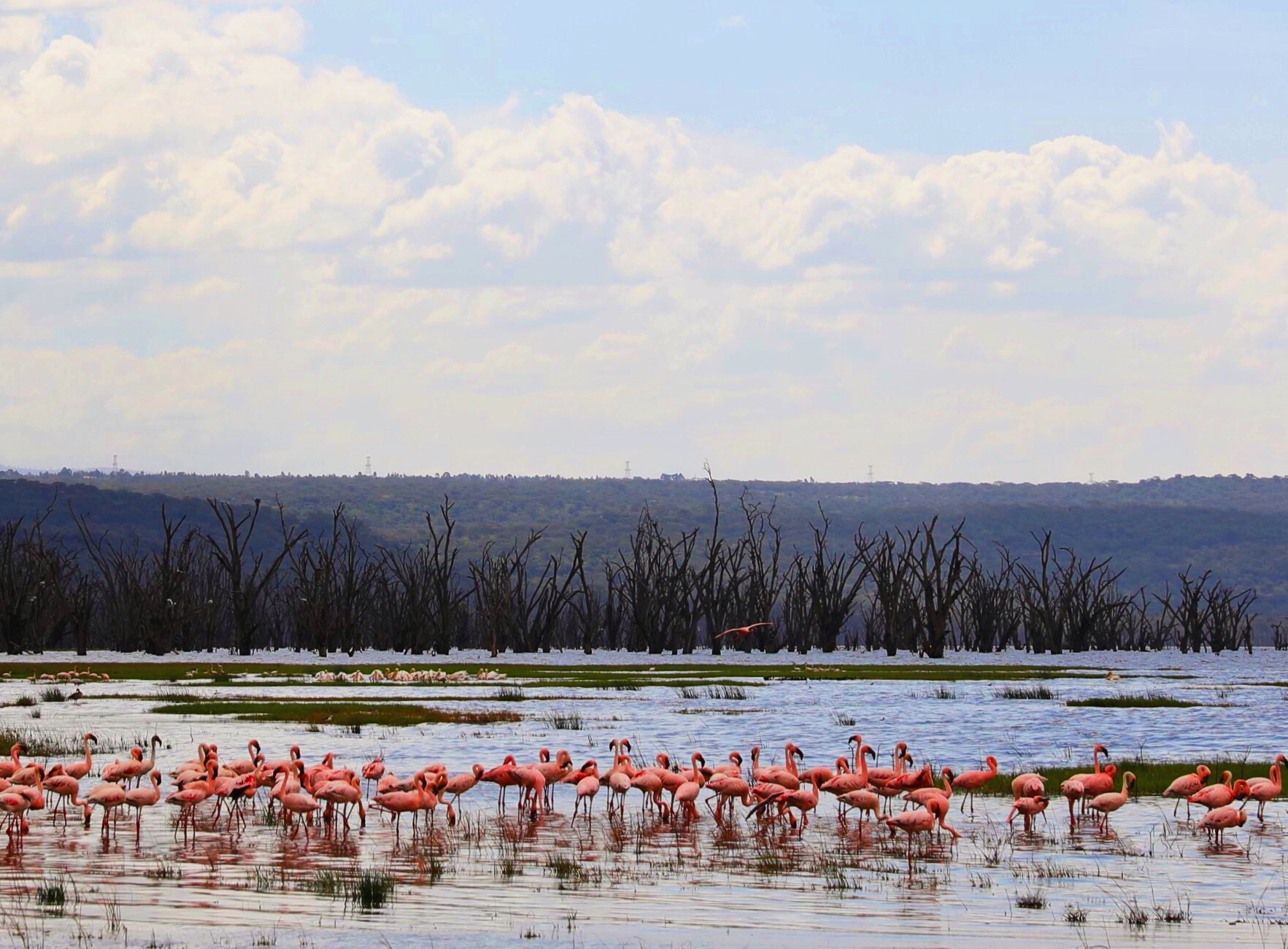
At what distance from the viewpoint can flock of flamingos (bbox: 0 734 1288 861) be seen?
50.7ft

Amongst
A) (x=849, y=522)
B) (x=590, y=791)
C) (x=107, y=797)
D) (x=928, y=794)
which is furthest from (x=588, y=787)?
(x=849, y=522)

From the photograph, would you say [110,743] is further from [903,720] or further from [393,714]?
[903,720]

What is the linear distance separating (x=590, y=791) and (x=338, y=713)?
1407 cm

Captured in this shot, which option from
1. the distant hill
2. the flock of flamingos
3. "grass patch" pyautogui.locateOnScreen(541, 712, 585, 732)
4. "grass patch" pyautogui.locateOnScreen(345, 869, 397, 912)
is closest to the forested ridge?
the distant hill

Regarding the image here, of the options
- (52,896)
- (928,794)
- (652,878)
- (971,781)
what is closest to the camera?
(52,896)

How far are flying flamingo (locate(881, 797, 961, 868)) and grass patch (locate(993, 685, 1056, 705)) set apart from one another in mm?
21755

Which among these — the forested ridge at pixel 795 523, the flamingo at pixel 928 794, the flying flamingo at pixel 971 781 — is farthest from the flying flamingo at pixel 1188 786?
the forested ridge at pixel 795 523

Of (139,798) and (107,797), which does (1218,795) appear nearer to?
(139,798)

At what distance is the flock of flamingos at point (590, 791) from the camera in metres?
15.5

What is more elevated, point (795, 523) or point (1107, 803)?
point (795, 523)

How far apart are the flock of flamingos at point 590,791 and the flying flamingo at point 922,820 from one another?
0.05 feet

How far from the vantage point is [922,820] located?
1459 centimetres

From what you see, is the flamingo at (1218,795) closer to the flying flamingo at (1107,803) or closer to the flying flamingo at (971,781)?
the flying flamingo at (1107,803)

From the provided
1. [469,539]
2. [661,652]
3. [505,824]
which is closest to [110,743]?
[505,824]
